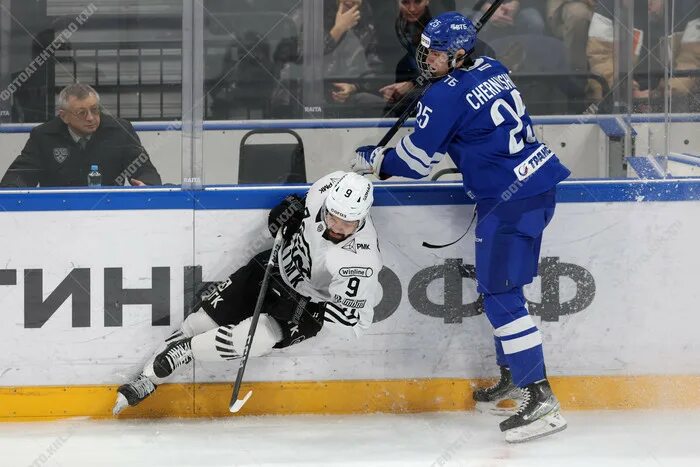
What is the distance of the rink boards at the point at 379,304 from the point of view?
414cm

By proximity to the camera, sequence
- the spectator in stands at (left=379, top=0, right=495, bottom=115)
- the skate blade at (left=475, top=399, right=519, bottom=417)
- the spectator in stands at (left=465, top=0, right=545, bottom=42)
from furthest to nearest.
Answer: the spectator in stands at (left=465, top=0, right=545, bottom=42), the spectator in stands at (left=379, top=0, right=495, bottom=115), the skate blade at (left=475, top=399, right=519, bottom=417)

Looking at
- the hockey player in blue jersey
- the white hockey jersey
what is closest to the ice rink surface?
the hockey player in blue jersey

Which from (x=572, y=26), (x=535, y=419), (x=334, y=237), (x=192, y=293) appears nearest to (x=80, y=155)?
(x=192, y=293)

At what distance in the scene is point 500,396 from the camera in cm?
421

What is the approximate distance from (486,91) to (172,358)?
4.72 feet

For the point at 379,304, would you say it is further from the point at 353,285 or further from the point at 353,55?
the point at 353,55

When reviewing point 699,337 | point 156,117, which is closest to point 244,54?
point 156,117

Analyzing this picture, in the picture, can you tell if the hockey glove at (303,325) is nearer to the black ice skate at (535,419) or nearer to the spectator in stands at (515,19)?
the black ice skate at (535,419)

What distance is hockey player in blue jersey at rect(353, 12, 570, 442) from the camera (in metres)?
3.89

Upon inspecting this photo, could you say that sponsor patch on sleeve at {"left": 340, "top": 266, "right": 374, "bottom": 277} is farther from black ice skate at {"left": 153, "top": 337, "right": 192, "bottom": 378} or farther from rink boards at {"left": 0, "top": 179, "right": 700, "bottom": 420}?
black ice skate at {"left": 153, "top": 337, "right": 192, "bottom": 378}

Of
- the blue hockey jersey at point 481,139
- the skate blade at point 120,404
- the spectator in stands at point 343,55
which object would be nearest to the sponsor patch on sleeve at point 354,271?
the blue hockey jersey at point 481,139

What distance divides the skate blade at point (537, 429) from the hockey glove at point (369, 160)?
40.0 inches

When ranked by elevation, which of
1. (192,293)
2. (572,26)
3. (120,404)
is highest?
(572,26)

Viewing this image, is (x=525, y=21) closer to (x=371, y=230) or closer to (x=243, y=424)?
(x=371, y=230)
